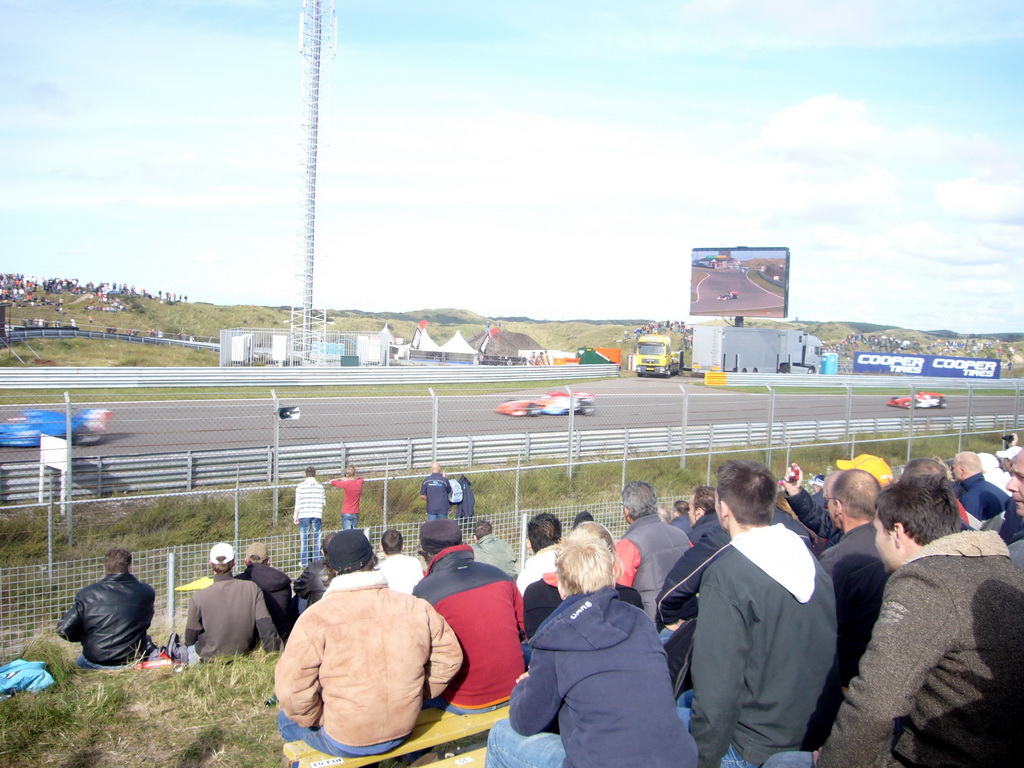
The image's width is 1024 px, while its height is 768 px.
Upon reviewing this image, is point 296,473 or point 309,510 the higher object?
point 296,473

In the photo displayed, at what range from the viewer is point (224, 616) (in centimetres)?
585

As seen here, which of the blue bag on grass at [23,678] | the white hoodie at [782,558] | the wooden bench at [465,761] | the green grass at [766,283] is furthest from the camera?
the green grass at [766,283]

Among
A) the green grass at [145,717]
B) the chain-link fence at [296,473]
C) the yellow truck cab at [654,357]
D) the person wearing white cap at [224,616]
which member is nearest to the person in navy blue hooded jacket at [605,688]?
the green grass at [145,717]

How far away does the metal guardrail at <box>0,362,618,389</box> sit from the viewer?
813 inches

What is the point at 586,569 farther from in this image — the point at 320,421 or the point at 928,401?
the point at 928,401

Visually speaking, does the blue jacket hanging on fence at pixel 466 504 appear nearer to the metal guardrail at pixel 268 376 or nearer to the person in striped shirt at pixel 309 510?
the person in striped shirt at pixel 309 510

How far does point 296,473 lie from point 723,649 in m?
10.9

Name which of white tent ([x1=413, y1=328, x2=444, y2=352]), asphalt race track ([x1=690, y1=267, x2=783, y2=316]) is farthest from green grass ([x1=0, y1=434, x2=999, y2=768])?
asphalt race track ([x1=690, y1=267, x2=783, y2=316])

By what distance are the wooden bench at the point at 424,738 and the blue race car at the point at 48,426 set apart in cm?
974

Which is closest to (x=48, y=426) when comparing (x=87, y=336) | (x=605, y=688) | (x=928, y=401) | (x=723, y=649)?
(x=605, y=688)

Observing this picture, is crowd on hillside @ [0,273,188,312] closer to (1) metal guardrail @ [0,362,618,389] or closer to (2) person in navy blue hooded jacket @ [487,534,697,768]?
(1) metal guardrail @ [0,362,618,389]

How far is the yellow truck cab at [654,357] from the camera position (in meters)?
45.4

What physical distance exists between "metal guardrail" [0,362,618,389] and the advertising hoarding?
26966mm

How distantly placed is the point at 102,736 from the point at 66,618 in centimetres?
153
